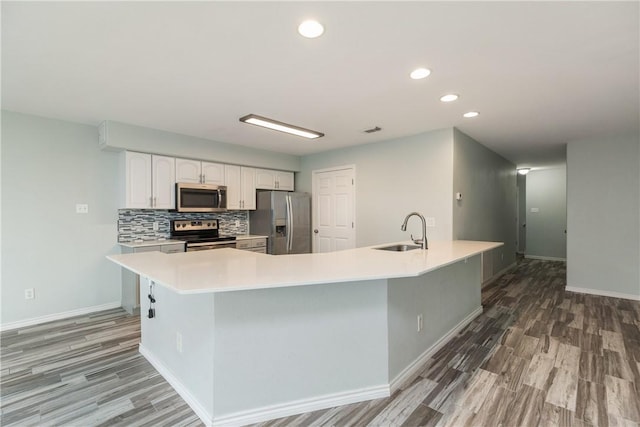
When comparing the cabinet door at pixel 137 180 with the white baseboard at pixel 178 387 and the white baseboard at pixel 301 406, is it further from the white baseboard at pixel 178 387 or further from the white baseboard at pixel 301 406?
the white baseboard at pixel 301 406

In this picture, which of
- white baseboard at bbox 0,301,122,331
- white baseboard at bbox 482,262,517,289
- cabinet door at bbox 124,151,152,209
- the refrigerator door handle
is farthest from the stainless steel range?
white baseboard at bbox 482,262,517,289

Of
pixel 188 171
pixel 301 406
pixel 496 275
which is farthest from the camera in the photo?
pixel 496 275

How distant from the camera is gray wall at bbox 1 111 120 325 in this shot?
3268 mm

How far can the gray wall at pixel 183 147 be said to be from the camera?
359 centimetres

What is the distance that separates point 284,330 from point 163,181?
3.13m

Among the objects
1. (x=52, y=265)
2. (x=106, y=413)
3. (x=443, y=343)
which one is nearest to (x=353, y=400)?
(x=443, y=343)

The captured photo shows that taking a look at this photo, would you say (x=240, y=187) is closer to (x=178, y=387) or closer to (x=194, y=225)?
(x=194, y=225)

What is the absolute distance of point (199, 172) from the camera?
4.43 m

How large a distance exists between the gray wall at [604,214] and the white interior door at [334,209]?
3390 millimetres

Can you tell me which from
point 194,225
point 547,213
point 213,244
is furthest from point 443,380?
point 547,213

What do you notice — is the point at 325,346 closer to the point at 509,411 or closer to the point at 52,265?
the point at 509,411

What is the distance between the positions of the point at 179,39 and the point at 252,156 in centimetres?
308

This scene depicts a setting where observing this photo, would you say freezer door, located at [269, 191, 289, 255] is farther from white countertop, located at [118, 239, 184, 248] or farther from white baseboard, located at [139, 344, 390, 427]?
white baseboard, located at [139, 344, 390, 427]

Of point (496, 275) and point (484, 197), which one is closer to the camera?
point (484, 197)
